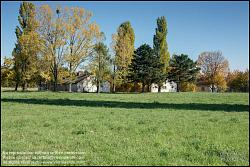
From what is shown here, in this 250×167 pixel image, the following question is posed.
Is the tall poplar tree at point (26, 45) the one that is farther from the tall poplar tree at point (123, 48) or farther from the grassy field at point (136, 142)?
the grassy field at point (136, 142)

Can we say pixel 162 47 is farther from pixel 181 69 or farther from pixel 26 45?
pixel 26 45

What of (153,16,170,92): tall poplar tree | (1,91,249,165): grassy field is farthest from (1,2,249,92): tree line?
(1,91,249,165): grassy field

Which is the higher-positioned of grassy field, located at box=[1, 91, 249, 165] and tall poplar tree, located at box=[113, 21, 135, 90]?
tall poplar tree, located at box=[113, 21, 135, 90]

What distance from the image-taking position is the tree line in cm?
5144

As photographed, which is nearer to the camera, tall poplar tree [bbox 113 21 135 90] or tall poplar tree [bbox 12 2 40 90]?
tall poplar tree [bbox 12 2 40 90]

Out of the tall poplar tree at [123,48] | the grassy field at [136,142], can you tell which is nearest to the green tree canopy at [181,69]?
the tall poplar tree at [123,48]

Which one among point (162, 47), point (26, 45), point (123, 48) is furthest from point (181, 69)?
point (26, 45)

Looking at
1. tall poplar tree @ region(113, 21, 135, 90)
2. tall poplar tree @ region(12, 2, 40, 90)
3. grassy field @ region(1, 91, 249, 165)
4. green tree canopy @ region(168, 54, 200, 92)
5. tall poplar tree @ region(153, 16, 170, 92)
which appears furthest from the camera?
green tree canopy @ region(168, 54, 200, 92)

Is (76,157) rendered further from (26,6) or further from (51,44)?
(26,6)

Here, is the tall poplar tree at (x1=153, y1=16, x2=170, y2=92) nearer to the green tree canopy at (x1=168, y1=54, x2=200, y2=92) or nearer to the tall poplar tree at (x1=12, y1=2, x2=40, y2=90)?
the green tree canopy at (x1=168, y1=54, x2=200, y2=92)

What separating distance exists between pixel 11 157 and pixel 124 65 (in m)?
57.2

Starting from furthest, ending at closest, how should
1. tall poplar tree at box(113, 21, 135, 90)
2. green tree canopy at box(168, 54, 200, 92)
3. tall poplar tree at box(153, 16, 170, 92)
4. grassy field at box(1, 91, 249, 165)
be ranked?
green tree canopy at box(168, 54, 200, 92) → tall poplar tree at box(153, 16, 170, 92) → tall poplar tree at box(113, 21, 135, 90) → grassy field at box(1, 91, 249, 165)

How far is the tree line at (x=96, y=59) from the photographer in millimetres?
51438

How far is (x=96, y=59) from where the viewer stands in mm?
59969
